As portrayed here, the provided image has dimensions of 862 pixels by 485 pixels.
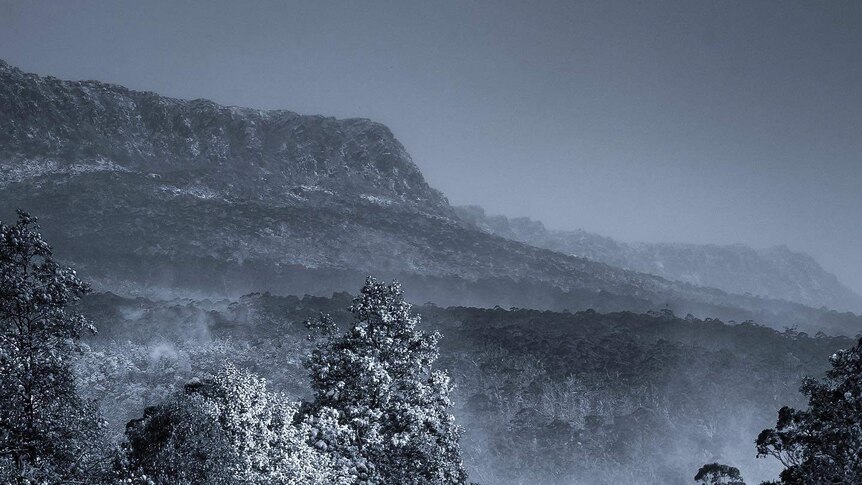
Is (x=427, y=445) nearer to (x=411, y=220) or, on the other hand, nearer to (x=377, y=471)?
(x=377, y=471)

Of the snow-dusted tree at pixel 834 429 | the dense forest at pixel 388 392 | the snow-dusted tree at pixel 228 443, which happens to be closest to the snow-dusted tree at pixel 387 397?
the dense forest at pixel 388 392

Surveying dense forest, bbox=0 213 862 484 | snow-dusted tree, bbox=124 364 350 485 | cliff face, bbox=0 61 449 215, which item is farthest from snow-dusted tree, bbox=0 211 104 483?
cliff face, bbox=0 61 449 215

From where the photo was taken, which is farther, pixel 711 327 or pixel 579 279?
pixel 579 279

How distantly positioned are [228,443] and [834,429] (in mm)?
25233

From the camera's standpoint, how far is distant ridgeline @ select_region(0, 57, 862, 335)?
399 ft

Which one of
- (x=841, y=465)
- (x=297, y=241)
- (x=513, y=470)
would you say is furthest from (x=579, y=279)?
(x=841, y=465)

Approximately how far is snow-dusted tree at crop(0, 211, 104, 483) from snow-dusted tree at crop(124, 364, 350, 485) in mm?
1900

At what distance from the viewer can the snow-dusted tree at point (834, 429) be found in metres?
26.2

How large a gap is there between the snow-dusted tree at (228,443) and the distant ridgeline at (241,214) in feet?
322

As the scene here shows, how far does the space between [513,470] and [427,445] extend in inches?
2318

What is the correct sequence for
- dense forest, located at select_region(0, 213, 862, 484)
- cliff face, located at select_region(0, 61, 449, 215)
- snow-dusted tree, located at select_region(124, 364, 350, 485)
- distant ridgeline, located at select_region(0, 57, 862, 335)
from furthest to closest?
cliff face, located at select_region(0, 61, 449, 215) < distant ridgeline, located at select_region(0, 57, 862, 335) < dense forest, located at select_region(0, 213, 862, 484) < snow-dusted tree, located at select_region(124, 364, 350, 485)

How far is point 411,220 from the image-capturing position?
548 feet

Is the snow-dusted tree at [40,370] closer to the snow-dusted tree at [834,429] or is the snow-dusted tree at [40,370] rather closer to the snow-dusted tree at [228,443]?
the snow-dusted tree at [228,443]

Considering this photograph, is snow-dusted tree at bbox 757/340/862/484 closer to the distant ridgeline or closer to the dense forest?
the dense forest
